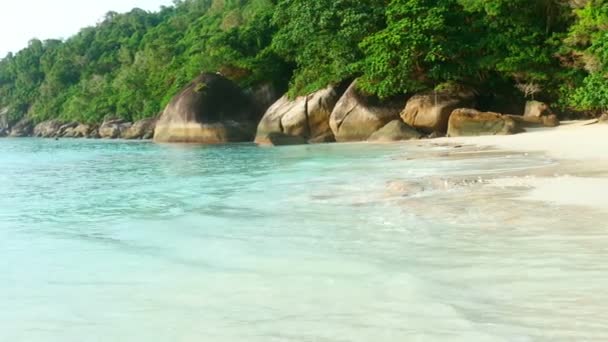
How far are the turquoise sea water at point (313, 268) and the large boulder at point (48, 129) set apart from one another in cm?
4070

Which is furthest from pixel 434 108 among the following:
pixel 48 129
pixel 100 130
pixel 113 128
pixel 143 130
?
pixel 48 129

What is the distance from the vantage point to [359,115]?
1672cm

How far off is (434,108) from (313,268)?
1372 cm

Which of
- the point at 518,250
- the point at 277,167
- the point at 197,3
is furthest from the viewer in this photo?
the point at 197,3

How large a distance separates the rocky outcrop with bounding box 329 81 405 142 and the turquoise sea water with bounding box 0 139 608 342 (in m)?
10.6

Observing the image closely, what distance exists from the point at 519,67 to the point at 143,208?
1337 cm

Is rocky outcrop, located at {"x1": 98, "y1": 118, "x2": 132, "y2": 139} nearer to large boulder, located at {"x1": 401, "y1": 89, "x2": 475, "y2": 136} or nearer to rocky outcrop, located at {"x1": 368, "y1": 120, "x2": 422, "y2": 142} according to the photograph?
large boulder, located at {"x1": 401, "y1": 89, "x2": 475, "y2": 136}

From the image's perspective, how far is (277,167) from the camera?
9.68 meters

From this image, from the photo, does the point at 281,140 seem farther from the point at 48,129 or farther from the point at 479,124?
the point at 48,129

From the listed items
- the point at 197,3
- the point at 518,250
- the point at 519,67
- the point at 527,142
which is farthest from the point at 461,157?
the point at 197,3

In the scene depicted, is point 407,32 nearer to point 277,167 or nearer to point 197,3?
point 277,167

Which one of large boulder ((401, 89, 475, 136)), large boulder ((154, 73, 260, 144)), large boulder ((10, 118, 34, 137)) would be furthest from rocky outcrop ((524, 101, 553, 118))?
large boulder ((10, 118, 34, 137))

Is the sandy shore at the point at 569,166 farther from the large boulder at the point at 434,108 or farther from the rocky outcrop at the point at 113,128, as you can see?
the rocky outcrop at the point at 113,128

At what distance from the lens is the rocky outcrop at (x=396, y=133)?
15.1 meters
